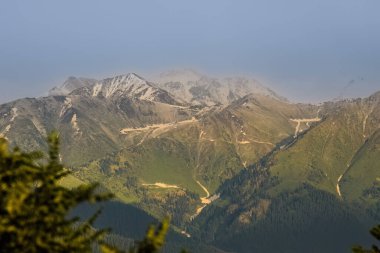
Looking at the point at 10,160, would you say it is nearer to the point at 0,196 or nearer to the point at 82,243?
the point at 0,196

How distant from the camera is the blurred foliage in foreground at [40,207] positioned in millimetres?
23328

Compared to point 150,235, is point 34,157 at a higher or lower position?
higher

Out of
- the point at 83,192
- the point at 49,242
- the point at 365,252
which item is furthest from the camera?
the point at 365,252

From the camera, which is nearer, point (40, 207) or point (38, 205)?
point (40, 207)

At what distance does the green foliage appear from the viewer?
23.4 metres

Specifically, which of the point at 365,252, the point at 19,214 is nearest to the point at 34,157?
the point at 19,214

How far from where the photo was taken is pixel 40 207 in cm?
2433

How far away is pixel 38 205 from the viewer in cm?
2455

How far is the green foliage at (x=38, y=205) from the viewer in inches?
922

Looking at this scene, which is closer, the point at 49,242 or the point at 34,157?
the point at 49,242

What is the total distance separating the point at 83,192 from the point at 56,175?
1126 millimetres

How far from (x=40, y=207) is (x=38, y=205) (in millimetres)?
250

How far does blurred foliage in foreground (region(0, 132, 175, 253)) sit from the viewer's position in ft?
76.5

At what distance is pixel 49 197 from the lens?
24953 mm
